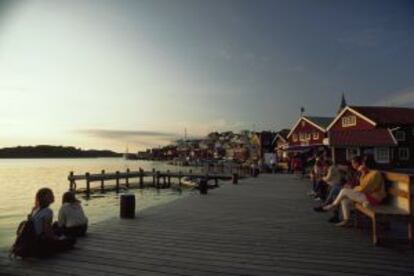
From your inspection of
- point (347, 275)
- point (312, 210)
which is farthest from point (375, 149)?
point (347, 275)

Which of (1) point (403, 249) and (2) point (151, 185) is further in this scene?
(2) point (151, 185)

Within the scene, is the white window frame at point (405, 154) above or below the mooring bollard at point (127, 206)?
above

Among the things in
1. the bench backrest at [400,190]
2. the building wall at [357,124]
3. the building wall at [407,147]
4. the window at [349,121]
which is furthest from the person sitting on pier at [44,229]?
the window at [349,121]

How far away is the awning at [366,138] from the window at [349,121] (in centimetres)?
239

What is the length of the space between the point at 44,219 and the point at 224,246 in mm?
3236

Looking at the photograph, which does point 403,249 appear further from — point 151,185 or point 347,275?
point 151,185

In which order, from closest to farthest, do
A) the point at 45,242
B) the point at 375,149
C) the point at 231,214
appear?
1. the point at 45,242
2. the point at 231,214
3. the point at 375,149

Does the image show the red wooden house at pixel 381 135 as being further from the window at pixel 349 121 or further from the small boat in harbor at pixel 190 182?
the small boat in harbor at pixel 190 182

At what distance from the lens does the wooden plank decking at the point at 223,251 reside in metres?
5.95

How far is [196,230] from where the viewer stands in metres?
9.35

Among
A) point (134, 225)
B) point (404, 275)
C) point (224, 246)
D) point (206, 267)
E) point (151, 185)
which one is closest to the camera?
point (404, 275)

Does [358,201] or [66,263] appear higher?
[358,201]

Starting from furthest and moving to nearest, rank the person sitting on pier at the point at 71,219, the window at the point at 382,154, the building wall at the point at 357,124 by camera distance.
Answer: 1. the building wall at the point at 357,124
2. the window at the point at 382,154
3. the person sitting on pier at the point at 71,219

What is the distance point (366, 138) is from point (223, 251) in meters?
39.9
